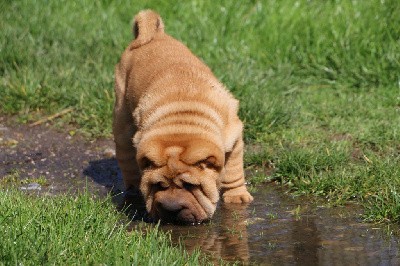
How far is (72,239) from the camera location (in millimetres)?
4402

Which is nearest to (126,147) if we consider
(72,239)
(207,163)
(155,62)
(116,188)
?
(116,188)

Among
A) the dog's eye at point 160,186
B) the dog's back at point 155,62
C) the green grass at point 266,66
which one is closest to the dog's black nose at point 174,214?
the dog's eye at point 160,186

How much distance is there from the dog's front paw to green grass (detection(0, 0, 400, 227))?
384mm

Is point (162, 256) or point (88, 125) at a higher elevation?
point (162, 256)

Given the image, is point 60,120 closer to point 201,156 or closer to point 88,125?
point 88,125

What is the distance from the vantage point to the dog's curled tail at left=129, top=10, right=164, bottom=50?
21.9 feet

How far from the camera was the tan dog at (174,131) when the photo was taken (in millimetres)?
5242

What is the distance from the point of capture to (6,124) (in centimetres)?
794

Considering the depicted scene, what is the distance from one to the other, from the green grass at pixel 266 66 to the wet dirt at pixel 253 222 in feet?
1.31

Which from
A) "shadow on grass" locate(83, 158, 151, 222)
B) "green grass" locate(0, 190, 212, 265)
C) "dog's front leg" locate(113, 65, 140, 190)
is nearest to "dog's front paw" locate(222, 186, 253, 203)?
"shadow on grass" locate(83, 158, 151, 222)

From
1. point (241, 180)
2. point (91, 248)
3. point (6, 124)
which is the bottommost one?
point (6, 124)

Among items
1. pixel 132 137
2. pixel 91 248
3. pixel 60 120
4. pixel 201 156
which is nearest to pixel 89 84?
pixel 60 120

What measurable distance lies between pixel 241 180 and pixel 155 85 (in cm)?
85

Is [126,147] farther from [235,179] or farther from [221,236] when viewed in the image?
[221,236]
